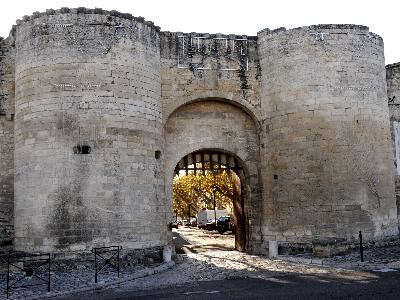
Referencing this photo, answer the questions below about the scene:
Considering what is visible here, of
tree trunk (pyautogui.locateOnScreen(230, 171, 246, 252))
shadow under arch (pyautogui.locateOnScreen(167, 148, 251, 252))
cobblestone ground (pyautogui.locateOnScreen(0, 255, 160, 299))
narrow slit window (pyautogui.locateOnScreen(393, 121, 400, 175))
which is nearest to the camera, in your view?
cobblestone ground (pyautogui.locateOnScreen(0, 255, 160, 299))

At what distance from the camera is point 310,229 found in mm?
13766

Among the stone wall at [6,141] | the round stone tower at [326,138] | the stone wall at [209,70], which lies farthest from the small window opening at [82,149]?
the round stone tower at [326,138]

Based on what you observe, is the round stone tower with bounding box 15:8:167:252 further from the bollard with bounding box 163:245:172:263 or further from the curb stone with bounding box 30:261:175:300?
the curb stone with bounding box 30:261:175:300

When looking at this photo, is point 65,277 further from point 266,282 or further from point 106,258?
point 266,282

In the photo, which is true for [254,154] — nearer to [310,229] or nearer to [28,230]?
[310,229]

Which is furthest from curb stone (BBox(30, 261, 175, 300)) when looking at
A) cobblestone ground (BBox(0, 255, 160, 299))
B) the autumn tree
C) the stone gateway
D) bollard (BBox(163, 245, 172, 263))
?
the autumn tree

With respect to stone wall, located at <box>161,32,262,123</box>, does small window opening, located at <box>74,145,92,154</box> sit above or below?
below

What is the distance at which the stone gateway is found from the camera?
479 inches

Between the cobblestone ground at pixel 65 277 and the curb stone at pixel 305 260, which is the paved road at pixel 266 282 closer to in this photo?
the curb stone at pixel 305 260

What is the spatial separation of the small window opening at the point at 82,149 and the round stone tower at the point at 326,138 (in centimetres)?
557

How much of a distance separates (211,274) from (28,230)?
15.7 ft

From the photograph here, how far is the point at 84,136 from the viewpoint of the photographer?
12227 mm

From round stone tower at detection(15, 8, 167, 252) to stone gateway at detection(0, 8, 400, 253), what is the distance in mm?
30

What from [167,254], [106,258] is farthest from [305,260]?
[106,258]
